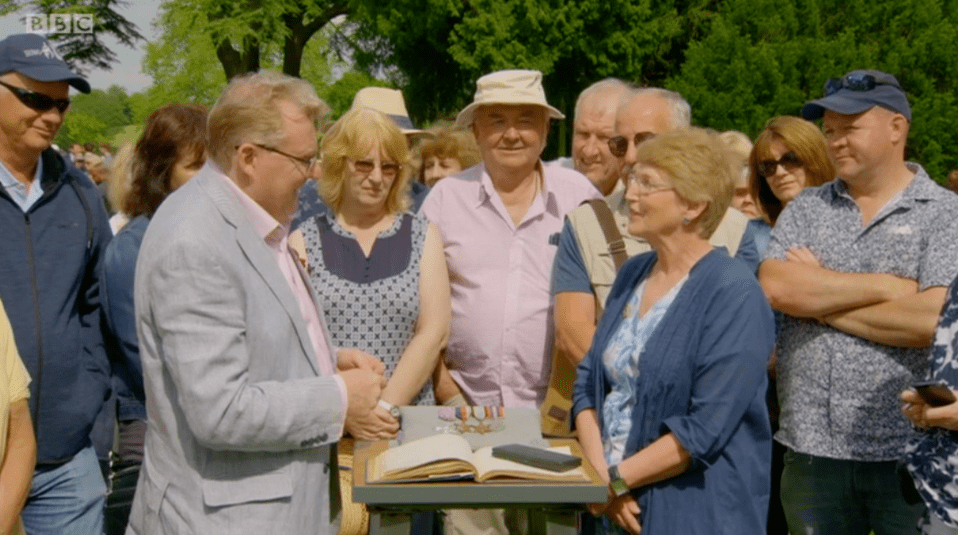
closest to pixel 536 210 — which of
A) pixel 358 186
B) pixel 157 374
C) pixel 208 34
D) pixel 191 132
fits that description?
pixel 358 186

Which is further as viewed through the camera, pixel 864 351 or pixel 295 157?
pixel 864 351

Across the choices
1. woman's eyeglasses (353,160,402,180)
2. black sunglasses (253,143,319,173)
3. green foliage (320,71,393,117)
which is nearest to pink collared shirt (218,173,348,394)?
black sunglasses (253,143,319,173)

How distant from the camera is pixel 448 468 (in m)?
2.88

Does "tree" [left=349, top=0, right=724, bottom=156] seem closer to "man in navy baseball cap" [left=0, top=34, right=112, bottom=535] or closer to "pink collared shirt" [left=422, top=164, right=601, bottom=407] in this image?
"pink collared shirt" [left=422, top=164, right=601, bottom=407]

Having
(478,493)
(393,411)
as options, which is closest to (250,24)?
(393,411)

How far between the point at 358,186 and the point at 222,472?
64.4 inches

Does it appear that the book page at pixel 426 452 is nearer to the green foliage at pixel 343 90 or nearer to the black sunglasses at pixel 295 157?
the black sunglasses at pixel 295 157

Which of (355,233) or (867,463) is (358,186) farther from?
(867,463)

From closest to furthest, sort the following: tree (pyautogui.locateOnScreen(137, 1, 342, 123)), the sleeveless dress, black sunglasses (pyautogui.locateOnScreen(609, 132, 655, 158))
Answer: the sleeveless dress → black sunglasses (pyautogui.locateOnScreen(609, 132, 655, 158)) → tree (pyautogui.locateOnScreen(137, 1, 342, 123))

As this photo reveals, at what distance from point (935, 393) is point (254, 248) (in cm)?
199

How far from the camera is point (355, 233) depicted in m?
4.15

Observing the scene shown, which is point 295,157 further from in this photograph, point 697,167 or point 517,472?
point 697,167

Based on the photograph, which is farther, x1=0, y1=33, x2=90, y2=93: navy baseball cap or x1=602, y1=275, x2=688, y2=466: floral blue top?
x1=0, y1=33, x2=90, y2=93: navy baseball cap

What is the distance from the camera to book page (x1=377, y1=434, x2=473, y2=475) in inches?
114
